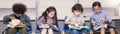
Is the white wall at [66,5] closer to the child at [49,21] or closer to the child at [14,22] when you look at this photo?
the child at [49,21]

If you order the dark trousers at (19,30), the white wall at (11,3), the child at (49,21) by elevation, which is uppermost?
the white wall at (11,3)

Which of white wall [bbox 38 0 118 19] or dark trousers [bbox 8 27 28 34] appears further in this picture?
white wall [bbox 38 0 118 19]

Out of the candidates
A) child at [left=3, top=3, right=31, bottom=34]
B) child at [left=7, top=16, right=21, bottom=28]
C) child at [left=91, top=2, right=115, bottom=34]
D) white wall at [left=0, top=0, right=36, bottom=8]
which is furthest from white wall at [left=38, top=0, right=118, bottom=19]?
child at [left=7, top=16, right=21, bottom=28]

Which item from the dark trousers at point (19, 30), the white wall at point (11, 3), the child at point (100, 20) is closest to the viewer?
the dark trousers at point (19, 30)

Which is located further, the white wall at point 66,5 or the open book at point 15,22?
the white wall at point 66,5

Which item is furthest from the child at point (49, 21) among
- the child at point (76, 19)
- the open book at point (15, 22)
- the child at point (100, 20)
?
the child at point (100, 20)

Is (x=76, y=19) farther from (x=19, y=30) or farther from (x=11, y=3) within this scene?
(x=11, y=3)

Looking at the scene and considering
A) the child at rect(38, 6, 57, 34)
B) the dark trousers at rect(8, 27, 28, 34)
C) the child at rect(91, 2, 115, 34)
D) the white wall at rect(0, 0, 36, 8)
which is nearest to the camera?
the dark trousers at rect(8, 27, 28, 34)

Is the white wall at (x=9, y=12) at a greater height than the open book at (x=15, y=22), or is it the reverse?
the white wall at (x=9, y=12)

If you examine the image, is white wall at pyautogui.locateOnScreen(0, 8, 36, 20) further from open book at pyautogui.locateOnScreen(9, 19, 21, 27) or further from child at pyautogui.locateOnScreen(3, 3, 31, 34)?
open book at pyautogui.locateOnScreen(9, 19, 21, 27)

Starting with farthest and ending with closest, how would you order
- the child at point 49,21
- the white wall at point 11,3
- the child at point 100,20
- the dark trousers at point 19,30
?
1. the white wall at point 11,3
2. the child at point 100,20
3. the child at point 49,21
4. the dark trousers at point 19,30

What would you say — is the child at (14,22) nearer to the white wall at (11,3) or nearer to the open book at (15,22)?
the open book at (15,22)

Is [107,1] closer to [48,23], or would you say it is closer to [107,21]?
[107,21]

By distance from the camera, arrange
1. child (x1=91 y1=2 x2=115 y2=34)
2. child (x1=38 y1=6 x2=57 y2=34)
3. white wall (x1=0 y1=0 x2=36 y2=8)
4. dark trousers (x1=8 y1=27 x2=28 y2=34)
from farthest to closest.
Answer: white wall (x1=0 y1=0 x2=36 y2=8)
child (x1=91 y1=2 x2=115 y2=34)
child (x1=38 y1=6 x2=57 y2=34)
dark trousers (x1=8 y1=27 x2=28 y2=34)
